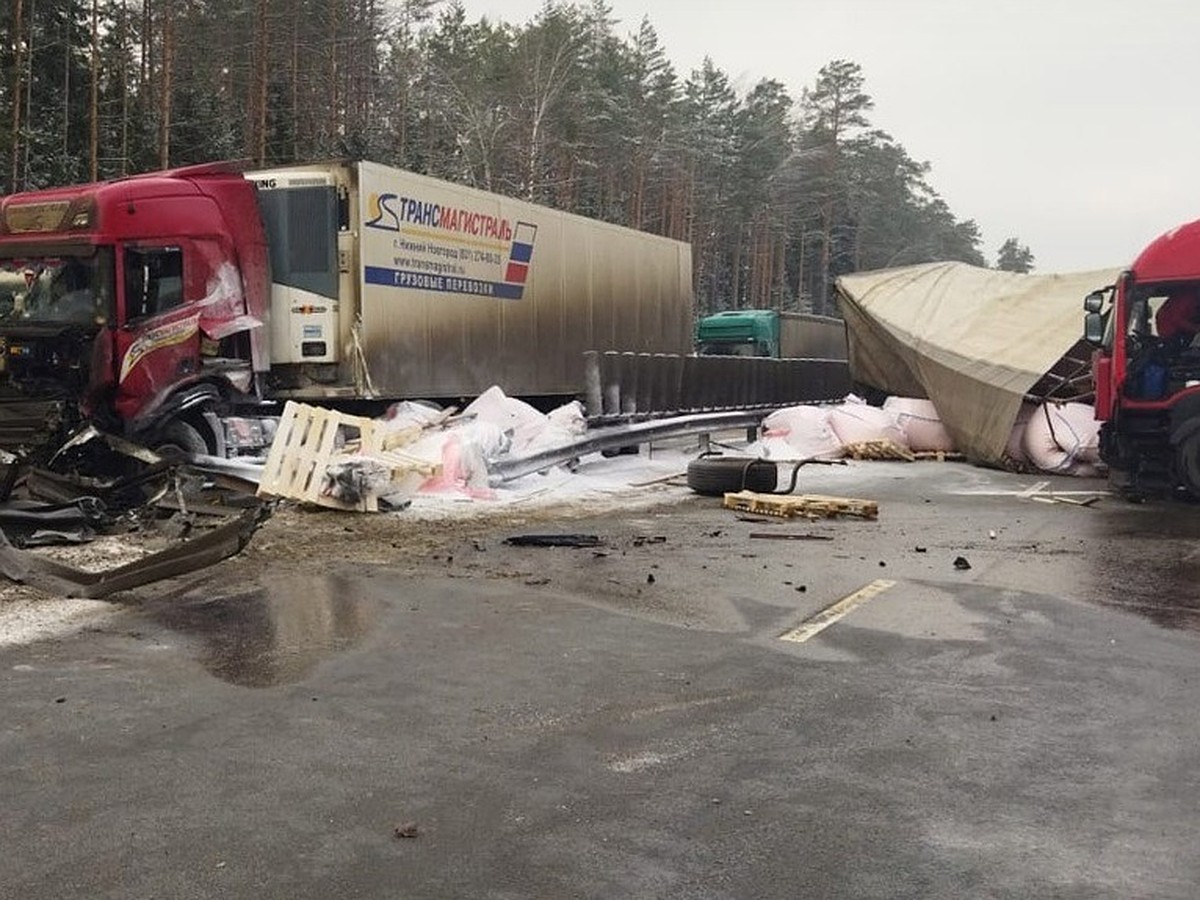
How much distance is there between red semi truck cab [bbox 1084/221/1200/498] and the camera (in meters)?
12.4

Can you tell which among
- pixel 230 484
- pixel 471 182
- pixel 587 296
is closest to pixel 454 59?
pixel 471 182

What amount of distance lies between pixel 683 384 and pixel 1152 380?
6.65m

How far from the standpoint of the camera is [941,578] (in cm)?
788

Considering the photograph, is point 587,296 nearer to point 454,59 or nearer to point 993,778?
point 993,778

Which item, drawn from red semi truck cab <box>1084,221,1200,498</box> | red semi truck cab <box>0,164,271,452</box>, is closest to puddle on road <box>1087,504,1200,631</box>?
red semi truck cab <box>1084,221,1200,498</box>

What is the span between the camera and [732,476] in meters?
12.2

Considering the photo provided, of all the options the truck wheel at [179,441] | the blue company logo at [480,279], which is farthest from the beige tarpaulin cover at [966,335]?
the truck wheel at [179,441]

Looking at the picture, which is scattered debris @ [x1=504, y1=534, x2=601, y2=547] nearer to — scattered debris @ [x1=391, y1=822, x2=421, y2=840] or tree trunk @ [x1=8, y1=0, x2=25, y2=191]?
scattered debris @ [x1=391, y1=822, x2=421, y2=840]

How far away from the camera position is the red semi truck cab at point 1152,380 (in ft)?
40.7

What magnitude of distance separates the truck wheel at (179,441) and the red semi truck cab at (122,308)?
1cm

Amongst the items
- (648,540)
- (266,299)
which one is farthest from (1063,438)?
(266,299)

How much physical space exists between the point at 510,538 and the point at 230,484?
3.27 metres

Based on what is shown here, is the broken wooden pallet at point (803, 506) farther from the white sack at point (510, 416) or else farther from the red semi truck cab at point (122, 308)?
the red semi truck cab at point (122, 308)

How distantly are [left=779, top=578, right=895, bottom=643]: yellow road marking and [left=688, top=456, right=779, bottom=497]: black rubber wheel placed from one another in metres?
4.35
